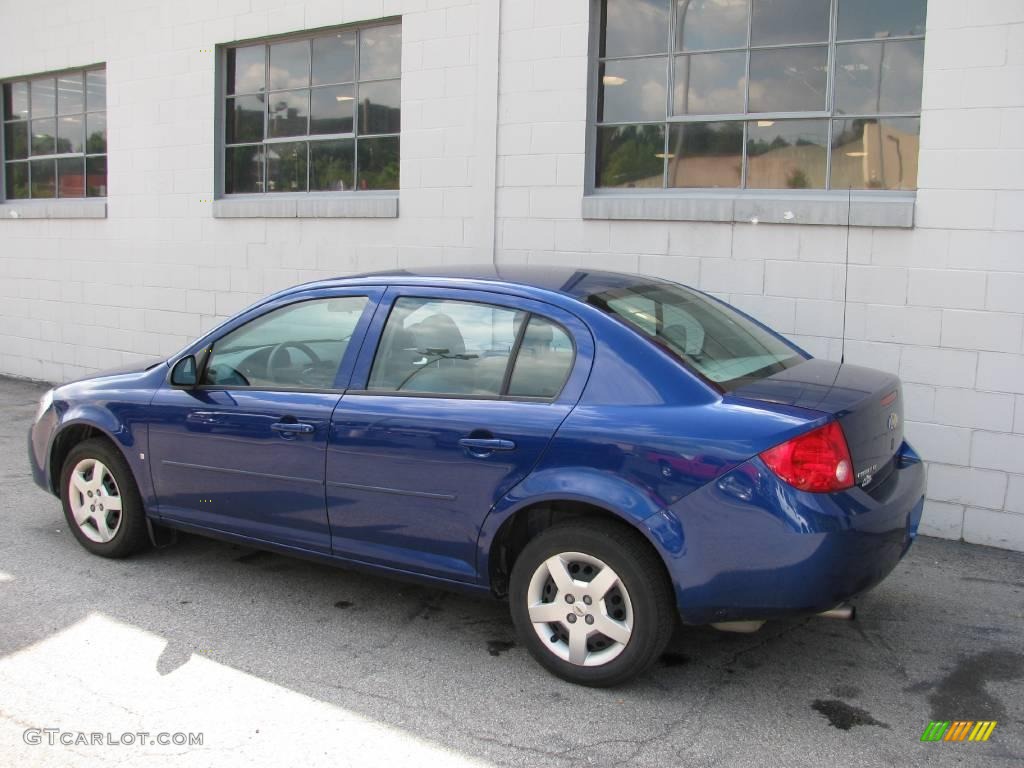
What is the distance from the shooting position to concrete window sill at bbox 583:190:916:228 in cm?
620

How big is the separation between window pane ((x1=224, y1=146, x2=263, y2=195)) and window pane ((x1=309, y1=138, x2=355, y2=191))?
0.68m

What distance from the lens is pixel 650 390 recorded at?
3910 mm

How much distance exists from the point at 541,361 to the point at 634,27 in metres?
3.99

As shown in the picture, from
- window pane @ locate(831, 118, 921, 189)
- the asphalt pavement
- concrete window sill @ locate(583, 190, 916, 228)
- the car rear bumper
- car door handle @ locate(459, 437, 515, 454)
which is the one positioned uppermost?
window pane @ locate(831, 118, 921, 189)

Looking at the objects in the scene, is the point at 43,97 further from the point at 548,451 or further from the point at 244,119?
the point at 548,451

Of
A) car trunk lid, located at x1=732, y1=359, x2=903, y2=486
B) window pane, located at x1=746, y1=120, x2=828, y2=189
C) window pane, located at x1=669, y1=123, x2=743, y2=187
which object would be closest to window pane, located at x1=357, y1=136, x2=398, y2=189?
window pane, located at x1=669, y1=123, x2=743, y2=187

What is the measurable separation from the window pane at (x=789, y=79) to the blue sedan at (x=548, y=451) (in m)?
2.34

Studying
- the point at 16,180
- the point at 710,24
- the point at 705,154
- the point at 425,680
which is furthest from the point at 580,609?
the point at 16,180

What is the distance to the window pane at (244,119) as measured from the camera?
9.63m

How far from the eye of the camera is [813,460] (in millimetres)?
3646

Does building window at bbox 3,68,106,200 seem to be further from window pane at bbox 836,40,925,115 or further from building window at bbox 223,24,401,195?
window pane at bbox 836,40,925,115

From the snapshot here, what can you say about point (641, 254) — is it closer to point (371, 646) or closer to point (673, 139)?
point (673, 139)

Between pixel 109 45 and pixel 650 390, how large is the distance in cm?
889

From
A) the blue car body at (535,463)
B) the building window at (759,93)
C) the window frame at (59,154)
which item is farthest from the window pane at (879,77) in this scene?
the window frame at (59,154)
